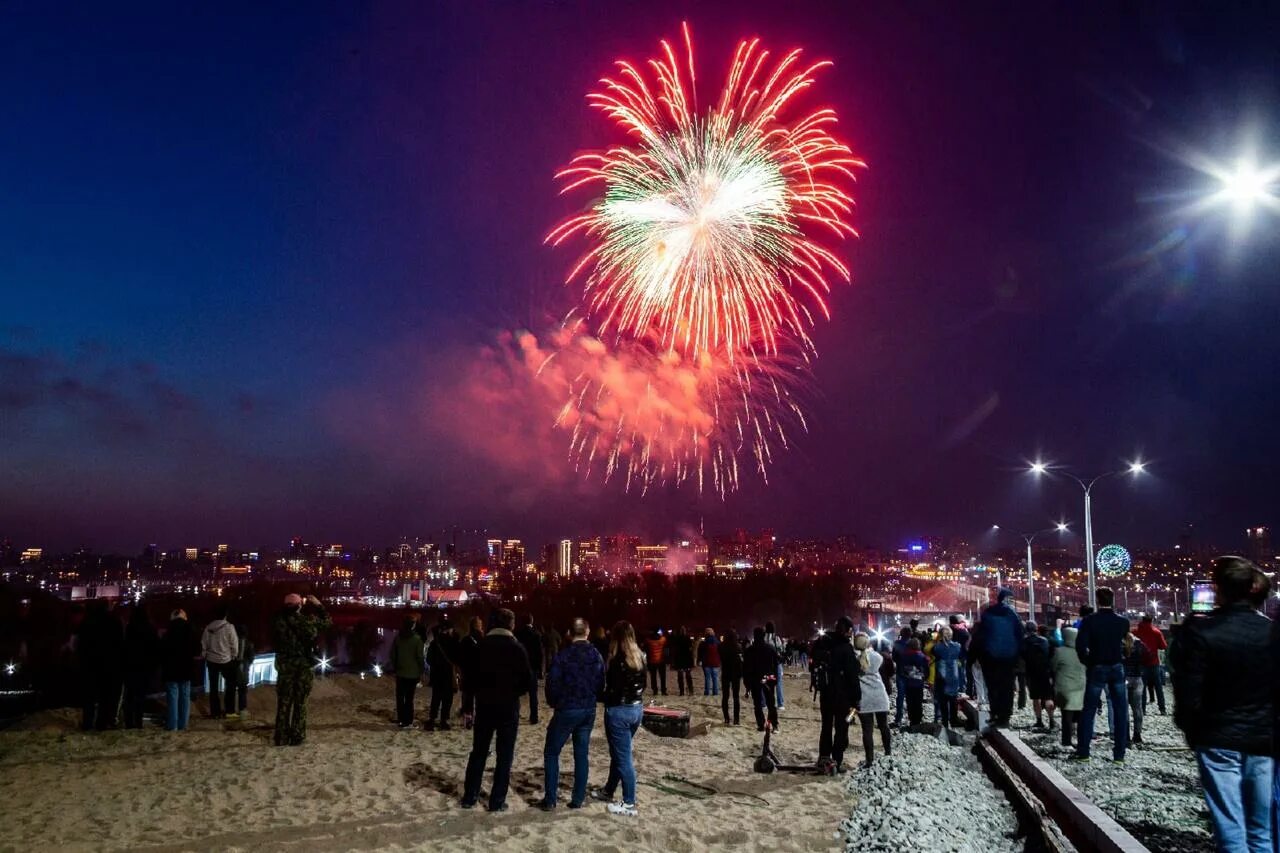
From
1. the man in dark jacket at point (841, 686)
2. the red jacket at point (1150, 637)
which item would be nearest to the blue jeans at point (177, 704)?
the man in dark jacket at point (841, 686)

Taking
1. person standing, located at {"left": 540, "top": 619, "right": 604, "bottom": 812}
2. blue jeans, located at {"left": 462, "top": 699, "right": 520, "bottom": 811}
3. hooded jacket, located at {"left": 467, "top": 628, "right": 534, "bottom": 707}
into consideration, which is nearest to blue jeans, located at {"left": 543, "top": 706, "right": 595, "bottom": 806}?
person standing, located at {"left": 540, "top": 619, "right": 604, "bottom": 812}

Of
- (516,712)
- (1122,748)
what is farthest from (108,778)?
(1122,748)

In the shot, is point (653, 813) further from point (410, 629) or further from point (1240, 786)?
point (410, 629)

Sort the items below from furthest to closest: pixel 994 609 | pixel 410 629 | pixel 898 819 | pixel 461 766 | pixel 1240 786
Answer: pixel 410 629
pixel 994 609
pixel 461 766
pixel 898 819
pixel 1240 786

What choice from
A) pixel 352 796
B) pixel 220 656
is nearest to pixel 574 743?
pixel 352 796

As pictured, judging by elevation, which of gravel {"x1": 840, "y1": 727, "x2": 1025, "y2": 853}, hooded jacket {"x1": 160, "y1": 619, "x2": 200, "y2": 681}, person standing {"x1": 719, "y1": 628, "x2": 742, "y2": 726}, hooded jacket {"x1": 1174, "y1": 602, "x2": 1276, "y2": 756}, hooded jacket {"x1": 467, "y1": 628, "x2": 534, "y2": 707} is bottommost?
gravel {"x1": 840, "y1": 727, "x2": 1025, "y2": 853}

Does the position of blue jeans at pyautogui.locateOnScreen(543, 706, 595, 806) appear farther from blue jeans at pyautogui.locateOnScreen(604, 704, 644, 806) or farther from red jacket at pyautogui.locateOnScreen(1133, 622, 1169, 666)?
red jacket at pyautogui.locateOnScreen(1133, 622, 1169, 666)
